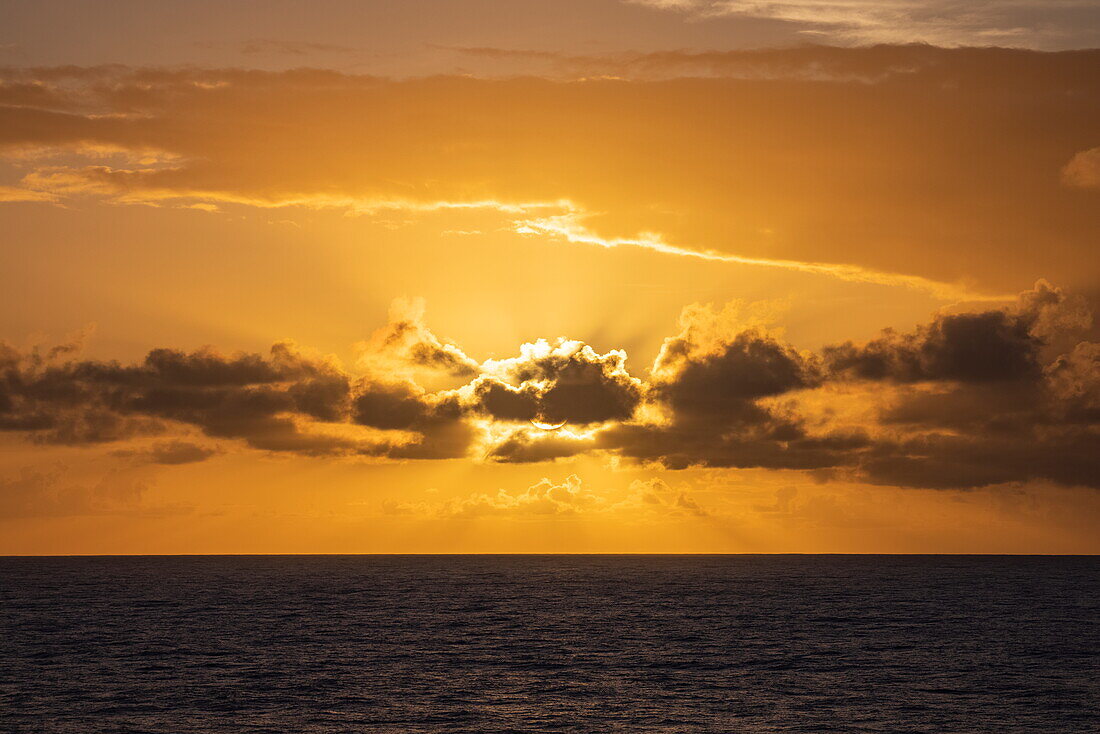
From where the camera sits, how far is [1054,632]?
140 meters

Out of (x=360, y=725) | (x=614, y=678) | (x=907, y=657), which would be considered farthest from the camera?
(x=907, y=657)

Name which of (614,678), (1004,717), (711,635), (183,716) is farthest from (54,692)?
(711,635)

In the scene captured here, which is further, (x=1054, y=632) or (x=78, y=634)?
(x=1054, y=632)

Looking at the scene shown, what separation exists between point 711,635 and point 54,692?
78.4 metres

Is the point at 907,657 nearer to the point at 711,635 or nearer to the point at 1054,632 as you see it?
the point at 711,635

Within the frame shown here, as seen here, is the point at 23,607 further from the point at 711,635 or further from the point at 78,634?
the point at 711,635

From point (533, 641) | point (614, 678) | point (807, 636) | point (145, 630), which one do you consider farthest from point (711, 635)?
point (145, 630)

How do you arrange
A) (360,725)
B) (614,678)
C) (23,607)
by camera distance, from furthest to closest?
(23,607) < (614,678) < (360,725)

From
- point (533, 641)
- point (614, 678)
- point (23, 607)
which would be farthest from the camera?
point (23, 607)

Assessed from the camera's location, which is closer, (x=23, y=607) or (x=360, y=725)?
(x=360, y=725)

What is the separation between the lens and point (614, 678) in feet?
317

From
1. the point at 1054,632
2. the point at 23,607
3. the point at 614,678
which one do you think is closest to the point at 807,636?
the point at 1054,632

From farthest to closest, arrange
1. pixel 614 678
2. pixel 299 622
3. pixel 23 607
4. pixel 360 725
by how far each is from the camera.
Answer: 1. pixel 23 607
2. pixel 299 622
3. pixel 614 678
4. pixel 360 725

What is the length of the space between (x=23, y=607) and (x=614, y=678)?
410 ft
